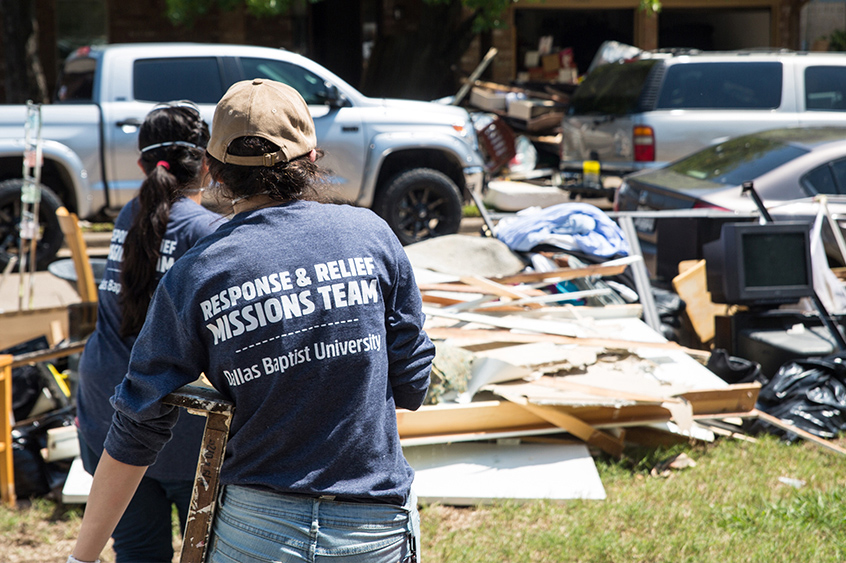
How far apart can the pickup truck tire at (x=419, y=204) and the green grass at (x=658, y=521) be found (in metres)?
5.10

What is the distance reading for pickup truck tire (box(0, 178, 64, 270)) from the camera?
7.93m

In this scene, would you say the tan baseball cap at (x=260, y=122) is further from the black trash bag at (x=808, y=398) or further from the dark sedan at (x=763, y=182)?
the dark sedan at (x=763, y=182)

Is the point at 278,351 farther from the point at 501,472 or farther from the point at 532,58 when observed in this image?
the point at 532,58

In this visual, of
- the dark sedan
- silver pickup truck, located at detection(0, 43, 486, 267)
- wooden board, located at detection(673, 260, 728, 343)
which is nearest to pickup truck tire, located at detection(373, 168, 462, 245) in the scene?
silver pickup truck, located at detection(0, 43, 486, 267)

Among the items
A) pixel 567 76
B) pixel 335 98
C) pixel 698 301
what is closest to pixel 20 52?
pixel 335 98

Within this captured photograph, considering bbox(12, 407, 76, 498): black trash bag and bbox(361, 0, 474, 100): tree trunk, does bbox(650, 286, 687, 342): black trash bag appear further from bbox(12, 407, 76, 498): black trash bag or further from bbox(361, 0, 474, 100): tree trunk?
bbox(361, 0, 474, 100): tree trunk

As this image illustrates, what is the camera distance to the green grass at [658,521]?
335 cm

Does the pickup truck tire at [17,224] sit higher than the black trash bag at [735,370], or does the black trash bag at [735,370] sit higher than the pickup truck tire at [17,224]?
the pickup truck tire at [17,224]

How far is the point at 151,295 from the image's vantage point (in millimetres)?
2469

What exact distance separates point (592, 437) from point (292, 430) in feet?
9.32

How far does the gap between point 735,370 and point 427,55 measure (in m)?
10.9

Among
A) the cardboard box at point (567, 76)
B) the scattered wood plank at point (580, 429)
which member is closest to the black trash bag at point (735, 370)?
the scattered wood plank at point (580, 429)

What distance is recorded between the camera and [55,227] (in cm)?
813

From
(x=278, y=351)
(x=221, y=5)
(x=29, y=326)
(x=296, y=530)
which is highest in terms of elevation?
(x=221, y=5)
